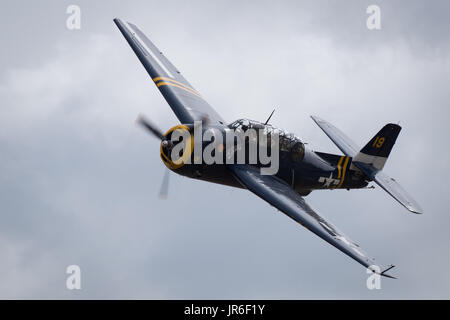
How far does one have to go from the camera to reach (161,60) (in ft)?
90.6

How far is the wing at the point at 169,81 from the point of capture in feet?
78.9

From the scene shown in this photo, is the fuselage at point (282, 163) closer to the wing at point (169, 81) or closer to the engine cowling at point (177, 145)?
the engine cowling at point (177, 145)

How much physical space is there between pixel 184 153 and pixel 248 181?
2.63 meters

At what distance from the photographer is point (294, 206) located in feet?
64.3

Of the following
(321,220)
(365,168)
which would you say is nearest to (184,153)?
(321,220)

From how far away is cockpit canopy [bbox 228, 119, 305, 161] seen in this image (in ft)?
70.0

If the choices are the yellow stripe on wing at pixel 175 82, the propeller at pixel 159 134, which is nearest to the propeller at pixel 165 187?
the propeller at pixel 159 134

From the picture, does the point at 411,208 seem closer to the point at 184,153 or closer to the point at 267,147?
the point at 267,147

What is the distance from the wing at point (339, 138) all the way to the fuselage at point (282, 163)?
0.87 m

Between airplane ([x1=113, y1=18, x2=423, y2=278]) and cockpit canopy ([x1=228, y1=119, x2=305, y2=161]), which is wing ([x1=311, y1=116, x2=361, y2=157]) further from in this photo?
cockpit canopy ([x1=228, y1=119, x2=305, y2=161])

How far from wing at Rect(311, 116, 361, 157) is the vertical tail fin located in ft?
2.55

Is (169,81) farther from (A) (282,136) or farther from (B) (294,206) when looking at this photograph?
(B) (294,206)

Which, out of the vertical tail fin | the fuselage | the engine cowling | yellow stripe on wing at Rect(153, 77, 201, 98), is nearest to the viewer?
the engine cowling

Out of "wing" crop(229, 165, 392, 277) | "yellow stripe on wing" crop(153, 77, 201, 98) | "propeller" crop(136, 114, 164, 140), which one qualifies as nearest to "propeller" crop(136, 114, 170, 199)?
"propeller" crop(136, 114, 164, 140)
